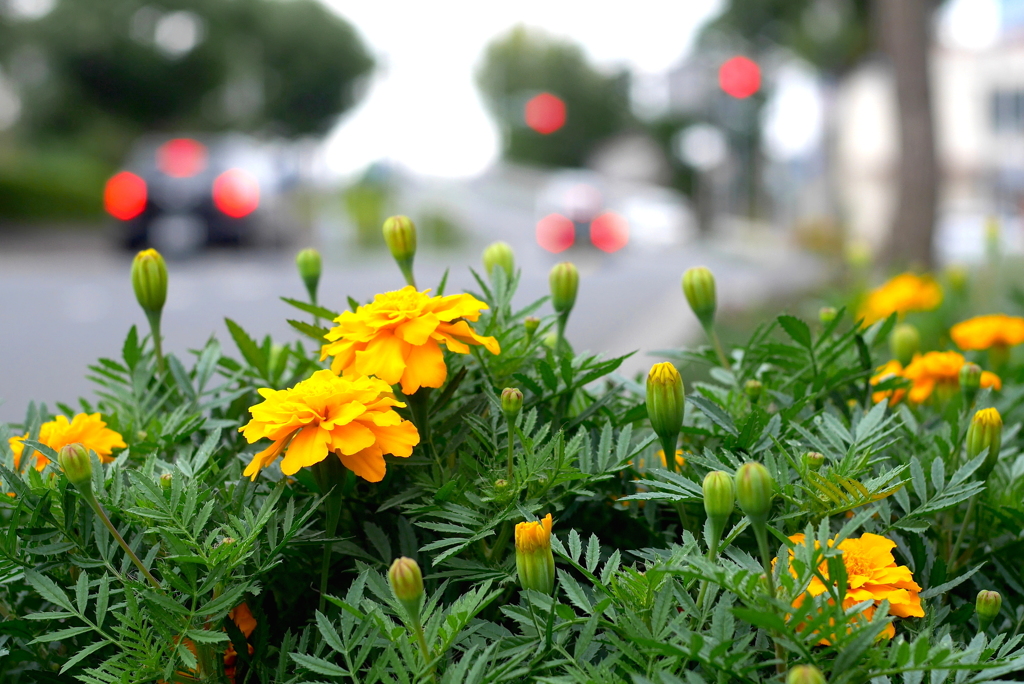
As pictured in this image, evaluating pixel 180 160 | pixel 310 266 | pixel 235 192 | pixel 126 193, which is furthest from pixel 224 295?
pixel 310 266

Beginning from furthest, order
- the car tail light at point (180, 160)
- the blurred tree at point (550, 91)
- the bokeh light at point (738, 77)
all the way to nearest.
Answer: the blurred tree at point (550, 91) < the bokeh light at point (738, 77) < the car tail light at point (180, 160)

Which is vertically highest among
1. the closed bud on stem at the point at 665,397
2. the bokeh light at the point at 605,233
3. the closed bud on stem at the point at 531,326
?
the closed bud on stem at the point at 531,326

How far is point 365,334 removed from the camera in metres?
0.79

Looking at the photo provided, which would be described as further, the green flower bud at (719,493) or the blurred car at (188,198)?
the blurred car at (188,198)

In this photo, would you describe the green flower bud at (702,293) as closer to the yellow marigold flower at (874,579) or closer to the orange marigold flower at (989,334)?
the yellow marigold flower at (874,579)

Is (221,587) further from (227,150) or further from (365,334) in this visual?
(227,150)

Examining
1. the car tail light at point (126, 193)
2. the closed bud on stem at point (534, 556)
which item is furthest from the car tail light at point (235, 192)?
the closed bud on stem at point (534, 556)

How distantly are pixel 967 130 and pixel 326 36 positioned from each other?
59.6ft

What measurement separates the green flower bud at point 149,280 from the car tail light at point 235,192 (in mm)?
10481

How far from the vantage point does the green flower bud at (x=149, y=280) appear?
3.42 feet

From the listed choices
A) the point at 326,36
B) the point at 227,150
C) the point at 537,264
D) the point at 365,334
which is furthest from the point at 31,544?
the point at 326,36

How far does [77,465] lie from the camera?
70 cm

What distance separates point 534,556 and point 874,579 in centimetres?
23

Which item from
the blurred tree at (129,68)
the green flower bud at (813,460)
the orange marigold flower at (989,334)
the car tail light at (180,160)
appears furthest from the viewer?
the blurred tree at (129,68)
